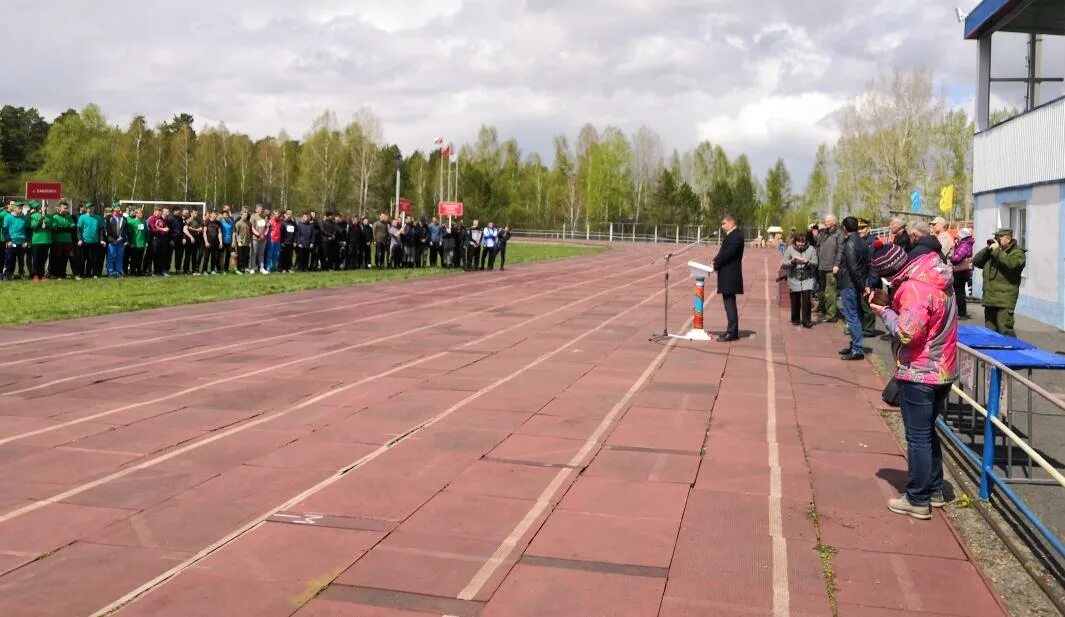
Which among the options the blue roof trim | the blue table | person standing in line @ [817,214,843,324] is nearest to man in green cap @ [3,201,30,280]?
person standing in line @ [817,214,843,324]

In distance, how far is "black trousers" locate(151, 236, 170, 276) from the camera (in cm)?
2402

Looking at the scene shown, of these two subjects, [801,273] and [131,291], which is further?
[131,291]

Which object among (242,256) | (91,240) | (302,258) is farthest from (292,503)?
(302,258)

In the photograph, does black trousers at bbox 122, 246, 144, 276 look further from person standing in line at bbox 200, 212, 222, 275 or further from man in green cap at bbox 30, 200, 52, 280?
Result: man in green cap at bbox 30, 200, 52, 280

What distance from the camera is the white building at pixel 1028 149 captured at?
17.6m

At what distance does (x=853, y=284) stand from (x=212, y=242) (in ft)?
58.6

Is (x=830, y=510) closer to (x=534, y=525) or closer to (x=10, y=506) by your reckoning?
(x=534, y=525)

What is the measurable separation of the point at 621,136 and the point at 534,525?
10615 centimetres

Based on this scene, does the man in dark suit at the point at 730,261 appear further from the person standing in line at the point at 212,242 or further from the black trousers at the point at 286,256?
the black trousers at the point at 286,256

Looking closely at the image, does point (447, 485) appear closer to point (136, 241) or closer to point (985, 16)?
point (136, 241)

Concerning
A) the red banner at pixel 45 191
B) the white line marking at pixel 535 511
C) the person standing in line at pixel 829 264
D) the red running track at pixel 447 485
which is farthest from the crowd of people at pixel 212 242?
the red banner at pixel 45 191

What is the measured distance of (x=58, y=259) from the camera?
71.9ft

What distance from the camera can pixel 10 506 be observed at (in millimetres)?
5895

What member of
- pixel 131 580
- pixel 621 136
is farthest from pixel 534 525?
pixel 621 136
